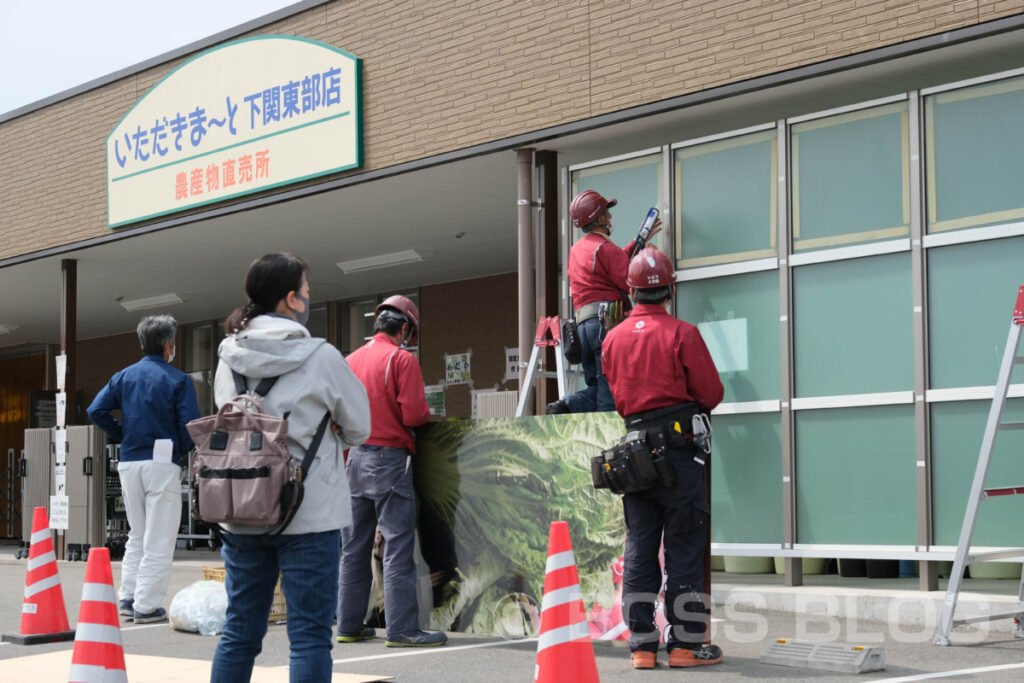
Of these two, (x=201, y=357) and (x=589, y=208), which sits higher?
(x=589, y=208)

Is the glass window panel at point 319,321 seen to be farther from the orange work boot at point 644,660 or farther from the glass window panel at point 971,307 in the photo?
the orange work boot at point 644,660

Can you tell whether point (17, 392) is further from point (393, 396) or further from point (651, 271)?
point (651, 271)

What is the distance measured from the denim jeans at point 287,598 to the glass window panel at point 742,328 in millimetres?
5162

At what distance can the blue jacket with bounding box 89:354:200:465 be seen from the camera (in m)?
8.60

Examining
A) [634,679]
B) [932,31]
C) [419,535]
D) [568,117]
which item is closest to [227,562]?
[634,679]

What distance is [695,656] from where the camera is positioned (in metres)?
6.21

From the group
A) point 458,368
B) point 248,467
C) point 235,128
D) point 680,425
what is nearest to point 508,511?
point 680,425

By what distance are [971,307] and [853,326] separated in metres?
0.82

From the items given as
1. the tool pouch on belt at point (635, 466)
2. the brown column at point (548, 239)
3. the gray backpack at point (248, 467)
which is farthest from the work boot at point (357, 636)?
the brown column at point (548, 239)

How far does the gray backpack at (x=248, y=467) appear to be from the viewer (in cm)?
424

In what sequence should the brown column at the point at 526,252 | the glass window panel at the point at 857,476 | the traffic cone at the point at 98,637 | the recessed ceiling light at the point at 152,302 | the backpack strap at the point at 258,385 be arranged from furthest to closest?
1. the recessed ceiling light at the point at 152,302
2. the brown column at the point at 526,252
3. the glass window panel at the point at 857,476
4. the traffic cone at the point at 98,637
5. the backpack strap at the point at 258,385

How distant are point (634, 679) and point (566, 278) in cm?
491

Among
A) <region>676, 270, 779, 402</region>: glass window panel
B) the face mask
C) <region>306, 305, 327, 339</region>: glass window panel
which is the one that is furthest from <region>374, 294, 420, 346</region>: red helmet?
<region>306, 305, 327, 339</region>: glass window panel

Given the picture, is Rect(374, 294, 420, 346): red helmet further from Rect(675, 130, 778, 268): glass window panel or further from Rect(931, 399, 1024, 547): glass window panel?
Rect(931, 399, 1024, 547): glass window panel
